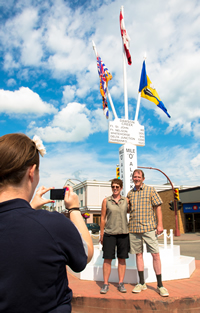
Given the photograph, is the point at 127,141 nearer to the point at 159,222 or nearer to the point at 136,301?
the point at 159,222

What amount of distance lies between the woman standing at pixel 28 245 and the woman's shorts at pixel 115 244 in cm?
317

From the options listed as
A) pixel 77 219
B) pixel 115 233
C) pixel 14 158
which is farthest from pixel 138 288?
pixel 14 158

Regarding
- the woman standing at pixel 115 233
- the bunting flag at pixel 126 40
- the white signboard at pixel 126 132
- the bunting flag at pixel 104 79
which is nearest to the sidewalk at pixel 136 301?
the woman standing at pixel 115 233

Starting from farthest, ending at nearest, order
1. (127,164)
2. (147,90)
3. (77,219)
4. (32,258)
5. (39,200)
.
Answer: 1. (147,90)
2. (127,164)
3. (39,200)
4. (77,219)
5. (32,258)

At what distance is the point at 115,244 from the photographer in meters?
4.21

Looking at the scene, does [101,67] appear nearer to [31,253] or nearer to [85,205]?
[31,253]

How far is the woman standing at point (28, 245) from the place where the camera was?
3.12 ft

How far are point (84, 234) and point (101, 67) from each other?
785 centimetres

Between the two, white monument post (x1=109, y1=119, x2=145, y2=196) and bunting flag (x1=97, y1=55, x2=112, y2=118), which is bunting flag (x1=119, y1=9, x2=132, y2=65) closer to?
bunting flag (x1=97, y1=55, x2=112, y2=118)

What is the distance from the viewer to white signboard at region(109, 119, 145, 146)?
731cm

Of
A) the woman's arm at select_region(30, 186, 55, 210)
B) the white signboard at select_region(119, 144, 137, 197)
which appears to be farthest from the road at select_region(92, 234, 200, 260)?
the woman's arm at select_region(30, 186, 55, 210)

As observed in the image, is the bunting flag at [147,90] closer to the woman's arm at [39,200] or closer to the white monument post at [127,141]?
the white monument post at [127,141]

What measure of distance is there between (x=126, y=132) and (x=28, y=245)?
6.67m

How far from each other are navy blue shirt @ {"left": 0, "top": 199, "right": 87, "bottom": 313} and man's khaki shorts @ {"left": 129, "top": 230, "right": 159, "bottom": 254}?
3.16 metres
